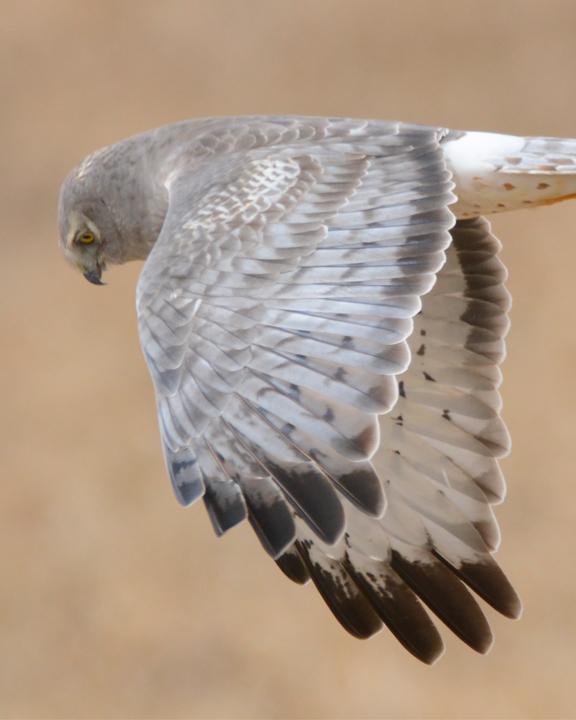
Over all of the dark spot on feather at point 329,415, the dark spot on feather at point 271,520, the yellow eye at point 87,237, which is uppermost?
the dark spot on feather at point 329,415

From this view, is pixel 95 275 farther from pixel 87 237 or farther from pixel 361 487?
pixel 361 487

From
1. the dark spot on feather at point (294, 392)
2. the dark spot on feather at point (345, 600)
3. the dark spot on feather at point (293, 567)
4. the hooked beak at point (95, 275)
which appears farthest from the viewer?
the hooked beak at point (95, 275)

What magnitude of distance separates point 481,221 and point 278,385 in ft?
4.56

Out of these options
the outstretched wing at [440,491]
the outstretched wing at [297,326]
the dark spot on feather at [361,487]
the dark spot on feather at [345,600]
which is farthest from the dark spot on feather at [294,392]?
the dark spot on feather at [345,600]

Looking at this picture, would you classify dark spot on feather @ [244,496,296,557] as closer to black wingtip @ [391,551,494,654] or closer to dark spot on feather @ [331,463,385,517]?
dark spot on feather @ [331,463,385,517]

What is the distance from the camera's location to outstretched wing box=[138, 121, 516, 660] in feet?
14.6

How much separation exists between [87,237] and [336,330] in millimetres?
1572

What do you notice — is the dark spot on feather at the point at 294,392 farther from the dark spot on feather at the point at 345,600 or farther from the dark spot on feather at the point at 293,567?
the dark spot on feather at the point at 345,600

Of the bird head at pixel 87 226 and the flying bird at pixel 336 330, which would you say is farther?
the bird head at pixel 87 226

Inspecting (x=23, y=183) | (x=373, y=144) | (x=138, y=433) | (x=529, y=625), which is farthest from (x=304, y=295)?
(x=23, y=183)

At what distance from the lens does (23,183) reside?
11055 millimetres

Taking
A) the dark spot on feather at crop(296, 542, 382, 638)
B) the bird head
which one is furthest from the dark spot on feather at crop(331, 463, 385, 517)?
the bird head

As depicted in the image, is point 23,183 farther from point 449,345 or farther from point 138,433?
point 449,345

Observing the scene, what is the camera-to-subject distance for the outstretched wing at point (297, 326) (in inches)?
175
